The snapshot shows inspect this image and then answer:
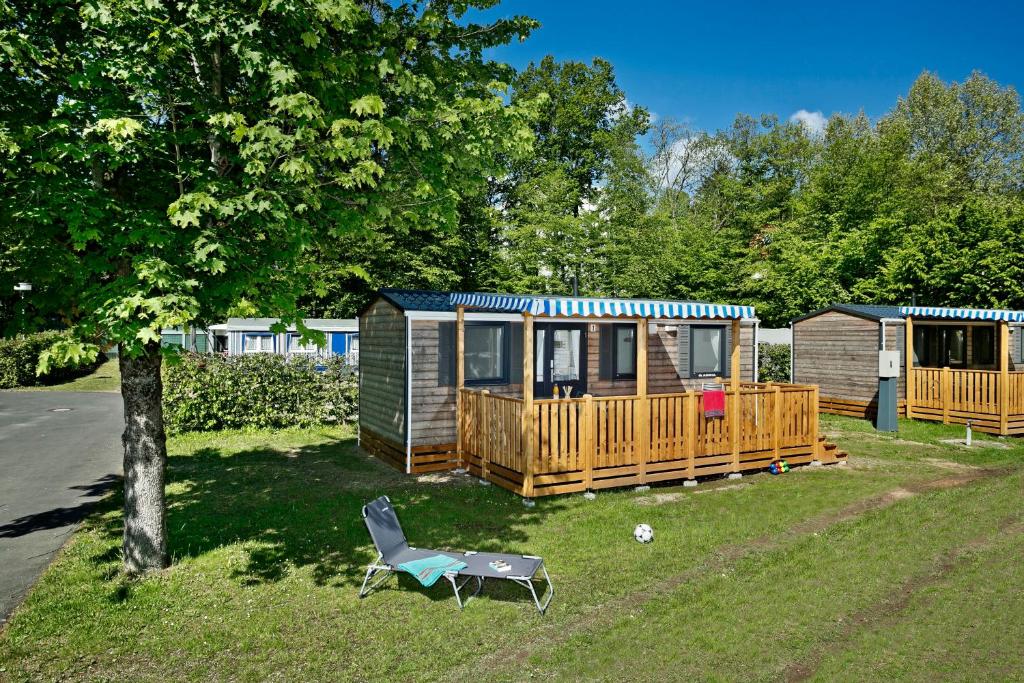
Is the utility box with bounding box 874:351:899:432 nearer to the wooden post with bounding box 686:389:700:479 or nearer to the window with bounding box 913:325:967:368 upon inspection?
the window with bounding box 913:325:967:368

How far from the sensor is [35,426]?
1570 cm

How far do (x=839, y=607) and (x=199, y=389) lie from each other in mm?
13627

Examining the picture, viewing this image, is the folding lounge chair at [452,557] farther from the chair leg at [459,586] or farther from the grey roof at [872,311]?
the grey roof at [872,311]

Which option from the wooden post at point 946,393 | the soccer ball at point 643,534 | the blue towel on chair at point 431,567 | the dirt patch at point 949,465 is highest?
the wooden post at point 946,393

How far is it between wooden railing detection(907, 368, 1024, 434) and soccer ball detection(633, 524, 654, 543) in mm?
12317

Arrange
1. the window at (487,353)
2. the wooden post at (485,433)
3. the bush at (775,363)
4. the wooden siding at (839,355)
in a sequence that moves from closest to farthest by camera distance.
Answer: the wooden post at (485,433)
the window at (487,353)
the wooden siding at (839,355)
the bush at (775,363)

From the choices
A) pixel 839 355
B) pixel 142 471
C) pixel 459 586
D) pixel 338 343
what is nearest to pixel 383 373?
pixel 142 471

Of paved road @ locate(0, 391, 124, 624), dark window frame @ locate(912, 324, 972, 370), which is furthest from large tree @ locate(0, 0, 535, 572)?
dark window frame @ locate(912, 324, 972, 370)

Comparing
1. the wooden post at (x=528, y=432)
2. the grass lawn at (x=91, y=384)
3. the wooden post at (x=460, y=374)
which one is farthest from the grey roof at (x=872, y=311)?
the grass lawn at (x=91, y=384)

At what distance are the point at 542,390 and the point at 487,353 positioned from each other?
5.69ft

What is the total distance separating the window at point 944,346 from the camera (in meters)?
20.0

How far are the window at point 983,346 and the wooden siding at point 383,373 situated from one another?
18821 millimetres

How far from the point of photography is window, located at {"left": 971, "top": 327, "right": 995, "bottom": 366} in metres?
19.8

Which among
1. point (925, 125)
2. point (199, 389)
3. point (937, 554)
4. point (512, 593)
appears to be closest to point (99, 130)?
point (512, 593)
